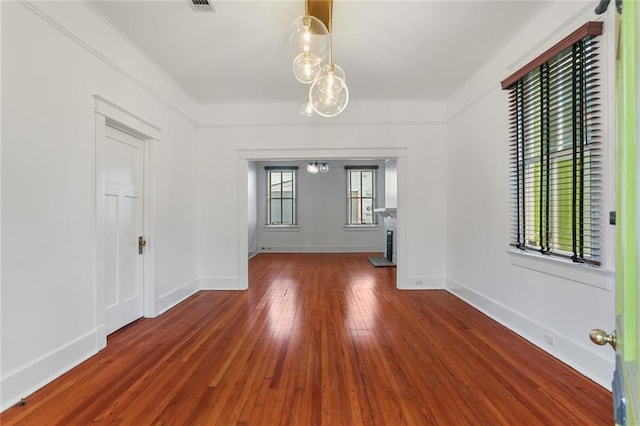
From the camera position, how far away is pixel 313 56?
2141 mm

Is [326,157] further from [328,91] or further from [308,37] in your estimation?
[308,37]

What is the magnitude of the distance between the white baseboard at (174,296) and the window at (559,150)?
4082 mm

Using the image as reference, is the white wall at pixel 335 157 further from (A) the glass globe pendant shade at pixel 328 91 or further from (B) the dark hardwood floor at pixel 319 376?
(A) the glass globe pendant shade at pixel 328 91

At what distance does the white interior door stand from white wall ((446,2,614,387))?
13.4ft

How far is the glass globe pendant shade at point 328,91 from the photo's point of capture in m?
2.32

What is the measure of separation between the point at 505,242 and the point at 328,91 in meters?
2.47

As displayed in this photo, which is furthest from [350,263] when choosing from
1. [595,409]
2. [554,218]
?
[595,409]

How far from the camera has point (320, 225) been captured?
9.22 m

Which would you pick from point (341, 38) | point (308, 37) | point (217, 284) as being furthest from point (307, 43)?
point (217, 284)

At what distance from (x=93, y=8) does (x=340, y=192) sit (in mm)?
7265

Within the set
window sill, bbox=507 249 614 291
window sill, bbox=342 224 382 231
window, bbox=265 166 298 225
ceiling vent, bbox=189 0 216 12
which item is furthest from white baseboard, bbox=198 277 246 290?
window sill, bbox=342 224 382 231

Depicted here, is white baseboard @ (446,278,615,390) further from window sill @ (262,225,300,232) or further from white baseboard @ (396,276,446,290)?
window sill @ (262,225,300,232)

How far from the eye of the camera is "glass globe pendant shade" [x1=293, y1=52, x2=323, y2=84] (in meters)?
2.15

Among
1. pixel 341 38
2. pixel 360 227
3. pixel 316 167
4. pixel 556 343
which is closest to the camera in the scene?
pixel 556 343
